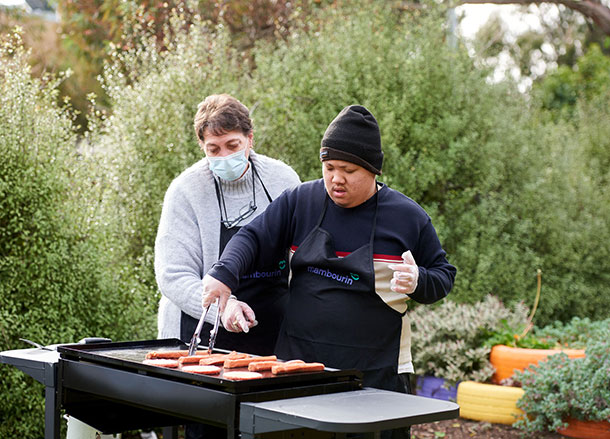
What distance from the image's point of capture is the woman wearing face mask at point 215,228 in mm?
3631

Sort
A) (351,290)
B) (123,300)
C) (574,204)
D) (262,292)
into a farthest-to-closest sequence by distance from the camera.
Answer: (574,204) < (123,300) < (262,292) < (351,290)

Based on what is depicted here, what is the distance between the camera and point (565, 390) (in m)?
5.80

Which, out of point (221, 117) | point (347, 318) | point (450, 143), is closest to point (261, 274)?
point (347, 318)

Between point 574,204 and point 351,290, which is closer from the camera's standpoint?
point 351,290

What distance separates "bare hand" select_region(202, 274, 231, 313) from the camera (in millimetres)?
3141

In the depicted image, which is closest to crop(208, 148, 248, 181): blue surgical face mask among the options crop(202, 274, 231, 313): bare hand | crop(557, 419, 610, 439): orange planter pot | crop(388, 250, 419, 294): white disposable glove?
crop(202, 274, 231, 313): bare hand

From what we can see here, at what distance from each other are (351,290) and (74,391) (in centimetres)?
121

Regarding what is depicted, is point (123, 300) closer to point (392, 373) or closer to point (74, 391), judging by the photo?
point (74, 391)

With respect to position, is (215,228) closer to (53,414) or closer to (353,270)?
(353,270)

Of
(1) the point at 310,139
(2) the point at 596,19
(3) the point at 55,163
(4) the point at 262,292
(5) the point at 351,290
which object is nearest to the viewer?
(5) the point at 351,290

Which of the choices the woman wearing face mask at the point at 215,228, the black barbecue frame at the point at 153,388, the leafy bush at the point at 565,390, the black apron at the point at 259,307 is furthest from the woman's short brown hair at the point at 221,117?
the leafy bush at the point at 565,390

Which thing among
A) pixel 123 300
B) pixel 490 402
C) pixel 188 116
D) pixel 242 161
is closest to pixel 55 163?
pixel 123 300

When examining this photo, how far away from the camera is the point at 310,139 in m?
7.91

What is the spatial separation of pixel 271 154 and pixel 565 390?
3443 mm
